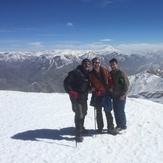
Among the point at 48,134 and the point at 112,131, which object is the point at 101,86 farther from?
the point at 48,134

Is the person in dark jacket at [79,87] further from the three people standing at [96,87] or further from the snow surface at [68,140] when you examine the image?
the snow surface at [68,140]

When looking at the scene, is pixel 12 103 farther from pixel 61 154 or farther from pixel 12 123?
pixel 61 154

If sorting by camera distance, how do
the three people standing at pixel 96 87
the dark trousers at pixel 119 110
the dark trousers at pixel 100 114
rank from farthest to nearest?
1. the dark trousers at pixel 119 110
2. the dark trousers at pixel 100 114
3. the three people standing at pixel 96 87

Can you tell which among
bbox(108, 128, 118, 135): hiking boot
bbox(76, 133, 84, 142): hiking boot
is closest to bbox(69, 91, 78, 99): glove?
bbox(76, 133, 84, 142): hiking boot

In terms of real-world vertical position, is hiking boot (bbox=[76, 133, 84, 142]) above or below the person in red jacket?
below

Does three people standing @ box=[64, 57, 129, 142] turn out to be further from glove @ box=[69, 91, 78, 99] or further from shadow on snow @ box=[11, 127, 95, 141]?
shadow on snow @ box=[11, 127, 95, 141]

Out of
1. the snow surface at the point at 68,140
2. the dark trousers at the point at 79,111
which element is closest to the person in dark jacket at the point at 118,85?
the snow surface at the point at 68,140

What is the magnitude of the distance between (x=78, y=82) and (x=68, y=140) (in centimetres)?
249

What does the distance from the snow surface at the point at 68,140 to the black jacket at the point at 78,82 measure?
2.04 meters

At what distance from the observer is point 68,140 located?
34.9 ft

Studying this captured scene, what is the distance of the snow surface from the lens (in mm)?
8906

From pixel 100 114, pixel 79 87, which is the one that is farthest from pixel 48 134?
pixel 79 87

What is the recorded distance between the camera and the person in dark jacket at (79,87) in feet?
33.2

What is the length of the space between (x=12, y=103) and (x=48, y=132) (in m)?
9.02
